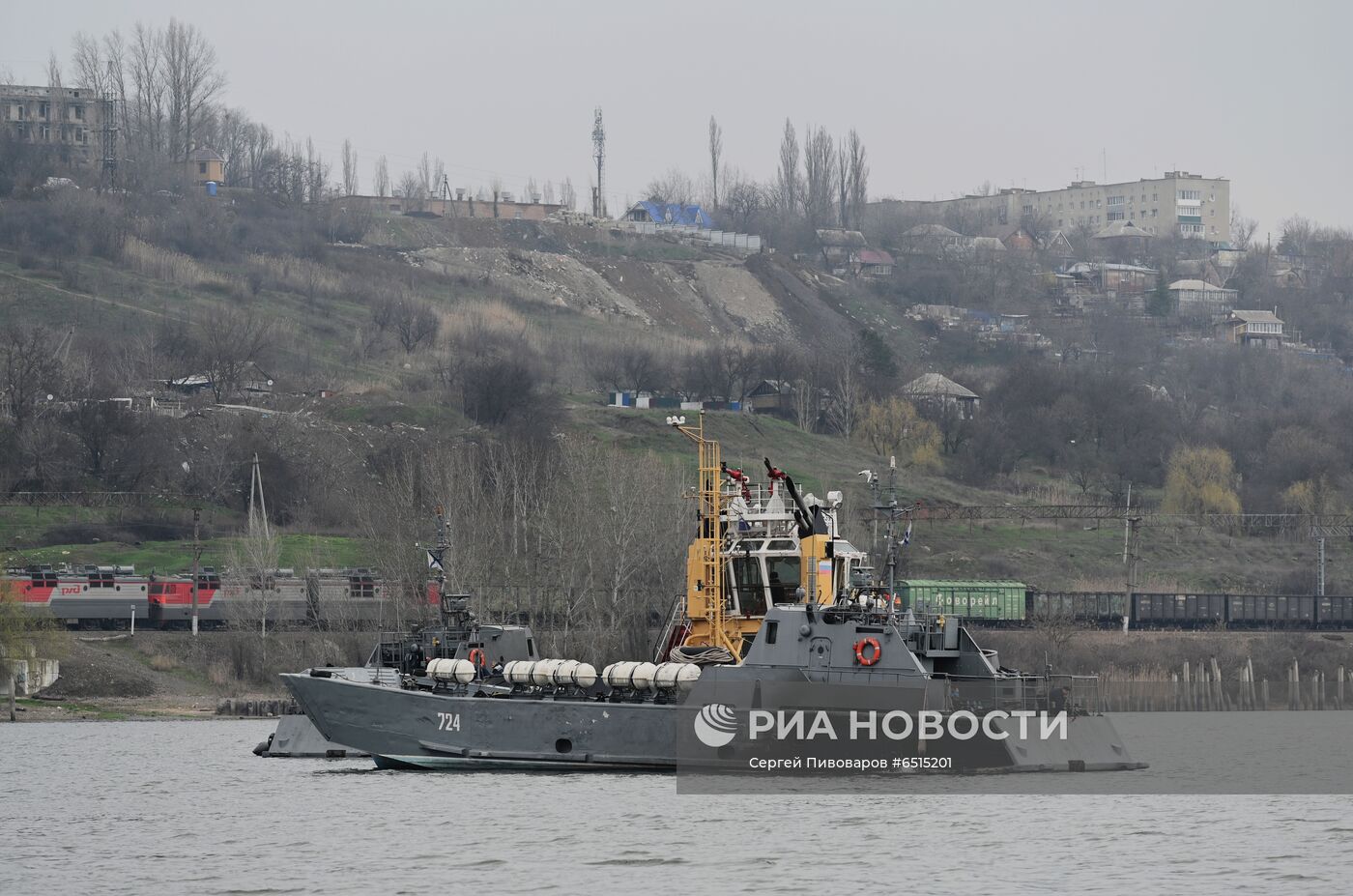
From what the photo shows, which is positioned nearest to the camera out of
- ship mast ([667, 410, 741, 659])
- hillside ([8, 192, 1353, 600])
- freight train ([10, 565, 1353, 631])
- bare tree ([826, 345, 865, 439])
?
ship mast ([667, 410, 741, 659])

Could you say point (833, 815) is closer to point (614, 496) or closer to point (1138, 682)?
point (614, 496)

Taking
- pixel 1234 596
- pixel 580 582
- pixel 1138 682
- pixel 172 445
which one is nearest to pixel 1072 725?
pixel 580 582

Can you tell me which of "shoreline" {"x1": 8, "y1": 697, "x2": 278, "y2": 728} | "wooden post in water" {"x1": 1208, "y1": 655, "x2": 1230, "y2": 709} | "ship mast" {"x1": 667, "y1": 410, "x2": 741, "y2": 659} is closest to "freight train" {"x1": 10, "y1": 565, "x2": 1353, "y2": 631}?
"shoreline" {"x1": 8, "y1": 697, "x2": 278, "y2": 728}

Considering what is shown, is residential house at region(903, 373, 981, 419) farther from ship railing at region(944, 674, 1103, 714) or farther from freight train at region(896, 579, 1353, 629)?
ship railing at region(944, 674, 1103, 714)

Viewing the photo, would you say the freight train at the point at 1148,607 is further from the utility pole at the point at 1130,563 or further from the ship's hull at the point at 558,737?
the ship's hull at the point at 558,737

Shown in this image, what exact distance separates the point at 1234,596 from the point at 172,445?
6528 cm

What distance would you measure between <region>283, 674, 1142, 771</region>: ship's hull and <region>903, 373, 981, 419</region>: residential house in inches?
4534

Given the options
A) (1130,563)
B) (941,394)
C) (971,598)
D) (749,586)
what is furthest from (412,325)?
(749,586)

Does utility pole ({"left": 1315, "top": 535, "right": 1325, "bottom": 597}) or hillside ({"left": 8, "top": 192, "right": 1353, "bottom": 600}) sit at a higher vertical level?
hillside ({"left": 8, "top": 192, "right": 1353, "bottom": 600})

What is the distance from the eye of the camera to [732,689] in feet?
151

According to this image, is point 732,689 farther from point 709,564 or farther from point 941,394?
point 941,394

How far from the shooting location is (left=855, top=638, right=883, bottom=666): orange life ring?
45.6m

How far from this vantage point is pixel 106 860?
38.2 m

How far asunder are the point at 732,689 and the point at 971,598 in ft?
180
